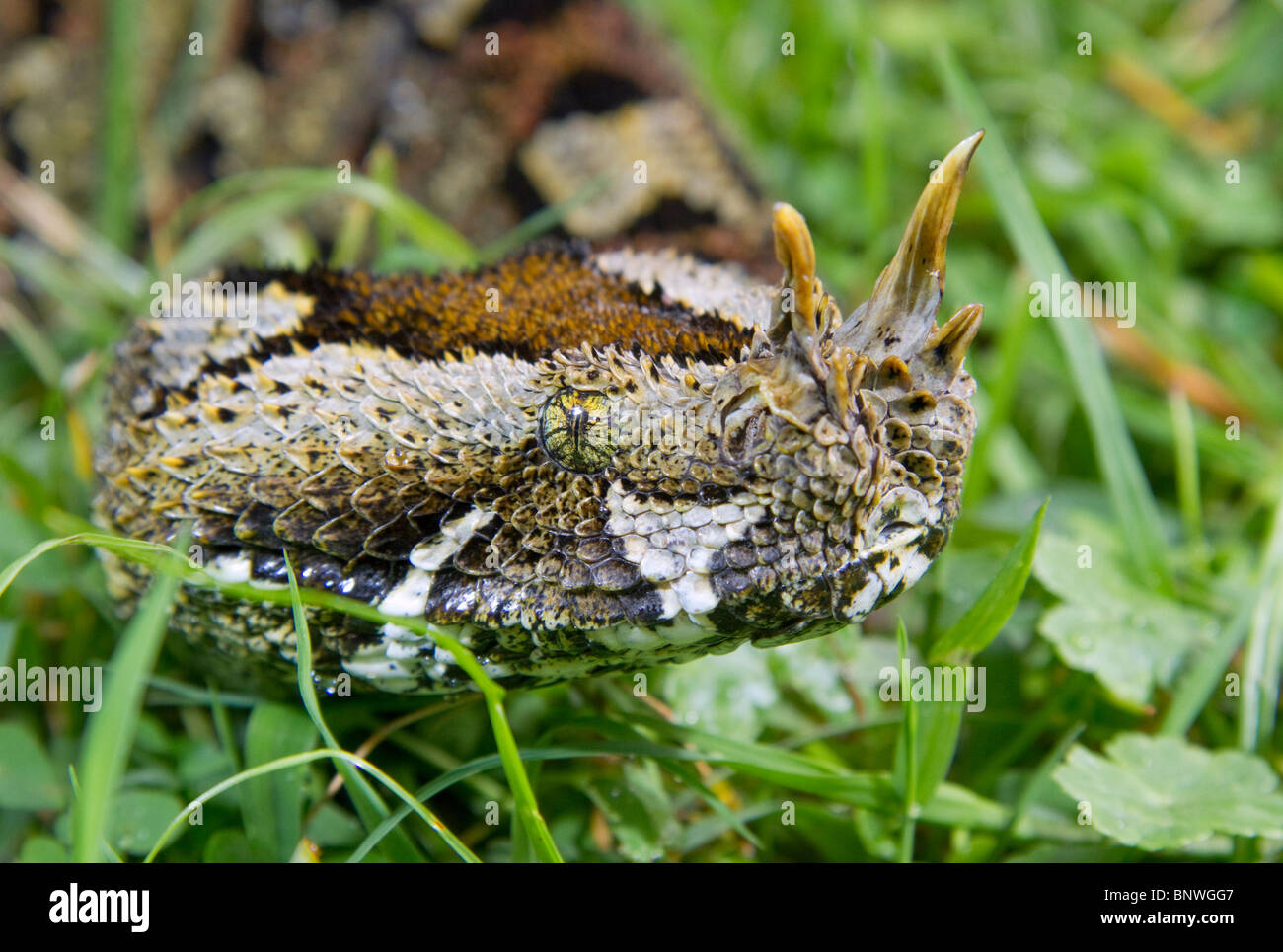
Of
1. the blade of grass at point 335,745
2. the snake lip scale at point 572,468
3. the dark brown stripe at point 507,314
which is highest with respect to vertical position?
the dark brown stripe at point 507,314

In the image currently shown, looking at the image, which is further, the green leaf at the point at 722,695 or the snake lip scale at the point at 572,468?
the green leaf at the point at 722,695

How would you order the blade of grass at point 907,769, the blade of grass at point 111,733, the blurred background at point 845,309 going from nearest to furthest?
the blade of grass at point 111,733 → the blade of grass at point 907,769 → the blurred background at point 845,309

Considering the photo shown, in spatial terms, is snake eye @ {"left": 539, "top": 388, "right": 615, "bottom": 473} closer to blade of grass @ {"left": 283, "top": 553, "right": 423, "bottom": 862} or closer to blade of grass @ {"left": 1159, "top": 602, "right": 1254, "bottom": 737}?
blade of grass @ {"left": 283, "top": 553, "right": 423, "bottom": 862}

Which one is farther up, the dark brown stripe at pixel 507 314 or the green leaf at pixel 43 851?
the dark brown stripe at pixel 507 314

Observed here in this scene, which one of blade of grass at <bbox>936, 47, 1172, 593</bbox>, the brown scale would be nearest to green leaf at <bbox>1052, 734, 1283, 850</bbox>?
blade of grass at <bbox>936, 47, 1172, 593</bbox>

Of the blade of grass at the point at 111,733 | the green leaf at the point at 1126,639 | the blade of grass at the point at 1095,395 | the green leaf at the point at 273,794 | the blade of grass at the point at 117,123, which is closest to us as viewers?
the blade of grass at the point at 111,733

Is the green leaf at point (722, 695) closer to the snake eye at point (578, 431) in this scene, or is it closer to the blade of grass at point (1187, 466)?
the snake eye at point (578, 431)

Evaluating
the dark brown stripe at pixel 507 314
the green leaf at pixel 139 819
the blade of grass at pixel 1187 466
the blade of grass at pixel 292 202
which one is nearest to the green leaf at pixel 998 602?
the dark brown stripe at pixel 507 314
